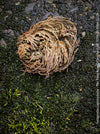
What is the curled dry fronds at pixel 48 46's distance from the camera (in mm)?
1152

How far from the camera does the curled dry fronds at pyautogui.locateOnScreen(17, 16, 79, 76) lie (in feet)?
3.78

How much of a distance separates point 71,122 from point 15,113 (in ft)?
1.48

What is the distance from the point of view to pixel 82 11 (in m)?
1.40

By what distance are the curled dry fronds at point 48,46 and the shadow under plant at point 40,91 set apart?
12cm

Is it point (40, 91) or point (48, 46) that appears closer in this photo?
point (48, 46)

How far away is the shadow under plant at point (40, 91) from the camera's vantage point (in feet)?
4.21

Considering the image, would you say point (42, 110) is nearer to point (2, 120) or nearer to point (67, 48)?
point (2, 120)

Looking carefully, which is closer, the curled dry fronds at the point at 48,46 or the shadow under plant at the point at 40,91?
the curled dry fronds at the point at 48,46

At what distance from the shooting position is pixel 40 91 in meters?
1.33

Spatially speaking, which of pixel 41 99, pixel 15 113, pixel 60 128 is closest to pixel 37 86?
pixel 41 99

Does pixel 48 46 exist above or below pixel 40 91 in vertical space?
above

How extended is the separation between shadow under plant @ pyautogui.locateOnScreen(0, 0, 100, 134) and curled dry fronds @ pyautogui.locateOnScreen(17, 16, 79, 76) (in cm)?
12

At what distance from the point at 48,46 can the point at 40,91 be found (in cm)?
38

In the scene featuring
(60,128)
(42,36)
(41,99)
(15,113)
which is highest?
(42,36)
